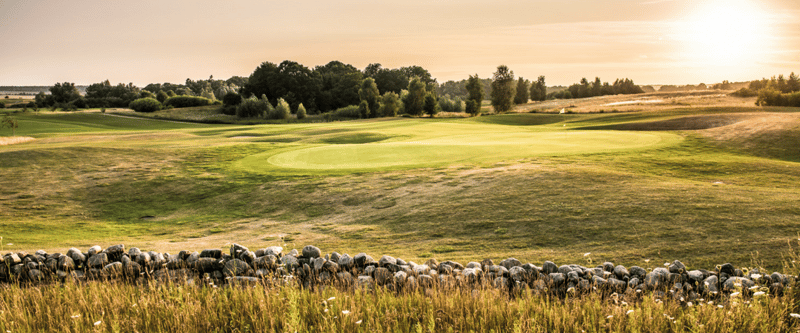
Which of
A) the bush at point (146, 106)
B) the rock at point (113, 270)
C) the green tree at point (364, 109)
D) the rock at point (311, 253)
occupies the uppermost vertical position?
the bush at point (146, 106)

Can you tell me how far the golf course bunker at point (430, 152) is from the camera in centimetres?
1870

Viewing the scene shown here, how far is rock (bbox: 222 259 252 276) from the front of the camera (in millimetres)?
7109

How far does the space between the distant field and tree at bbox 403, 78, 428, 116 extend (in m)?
46.1

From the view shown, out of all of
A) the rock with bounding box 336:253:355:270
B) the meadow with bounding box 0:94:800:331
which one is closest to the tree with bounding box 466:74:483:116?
the meadow with bounding box 0:94:800:331

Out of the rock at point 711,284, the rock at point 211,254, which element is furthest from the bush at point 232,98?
the rock at point 711,284

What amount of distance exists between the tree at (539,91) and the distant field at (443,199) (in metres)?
92.4

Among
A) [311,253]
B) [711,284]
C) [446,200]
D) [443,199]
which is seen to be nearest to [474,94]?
[443,199]

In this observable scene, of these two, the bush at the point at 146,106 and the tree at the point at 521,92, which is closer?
the bush at the point at 146,106

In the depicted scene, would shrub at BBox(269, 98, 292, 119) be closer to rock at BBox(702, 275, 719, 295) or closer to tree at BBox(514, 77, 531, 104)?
tree at BBox(514, 77, 531, 104)

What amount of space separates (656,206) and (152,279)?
9549 millimetres

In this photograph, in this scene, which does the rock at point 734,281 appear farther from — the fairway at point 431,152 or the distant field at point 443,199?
the fairway at point 431,152

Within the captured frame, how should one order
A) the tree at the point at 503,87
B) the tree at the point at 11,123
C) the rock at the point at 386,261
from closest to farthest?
1. the rock at the point at 386,261
2. the tree at the point at 11,123
3. the tree at the point at 503,87

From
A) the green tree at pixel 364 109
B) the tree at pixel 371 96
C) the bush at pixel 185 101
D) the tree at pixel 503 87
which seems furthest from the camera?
the bush at pixel 185 101

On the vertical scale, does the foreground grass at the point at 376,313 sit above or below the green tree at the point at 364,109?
below
